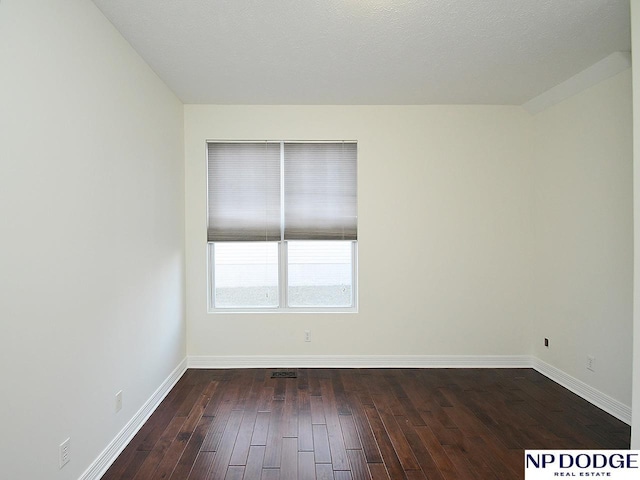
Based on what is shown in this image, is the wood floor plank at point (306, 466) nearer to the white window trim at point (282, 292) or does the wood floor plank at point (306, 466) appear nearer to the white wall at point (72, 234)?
the white wall at point (72, 234)

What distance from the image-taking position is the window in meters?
4.23

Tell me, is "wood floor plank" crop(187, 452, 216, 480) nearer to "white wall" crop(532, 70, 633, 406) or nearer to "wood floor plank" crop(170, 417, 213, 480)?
"wood floor plank" crop(170, 417, 213, 480)

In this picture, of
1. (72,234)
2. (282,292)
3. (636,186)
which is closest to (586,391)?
(636,186)

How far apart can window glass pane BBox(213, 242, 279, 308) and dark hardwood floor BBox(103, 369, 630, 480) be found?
30.0 inches

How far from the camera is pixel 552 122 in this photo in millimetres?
3865

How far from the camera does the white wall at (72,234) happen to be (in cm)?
166

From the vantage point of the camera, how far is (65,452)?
6.58 ft

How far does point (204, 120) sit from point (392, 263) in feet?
8.11

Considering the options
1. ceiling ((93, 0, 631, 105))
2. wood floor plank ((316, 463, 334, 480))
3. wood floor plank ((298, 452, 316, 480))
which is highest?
ceiling ((93, 0, 631, 105))

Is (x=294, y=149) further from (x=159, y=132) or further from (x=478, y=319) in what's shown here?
(x=478, y=319)

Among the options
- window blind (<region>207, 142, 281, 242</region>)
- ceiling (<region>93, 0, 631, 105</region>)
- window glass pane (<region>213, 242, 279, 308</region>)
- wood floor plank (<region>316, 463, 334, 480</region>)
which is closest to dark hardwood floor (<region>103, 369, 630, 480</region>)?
wood floor plank (<region>316, 463, 334, 480</region>)

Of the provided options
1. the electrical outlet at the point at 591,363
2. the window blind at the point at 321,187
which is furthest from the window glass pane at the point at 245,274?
the electrical outlet at the point at 591,363

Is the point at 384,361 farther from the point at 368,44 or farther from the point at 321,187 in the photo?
the point at 368,44

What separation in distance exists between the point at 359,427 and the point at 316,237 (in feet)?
6.48
